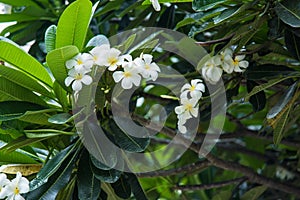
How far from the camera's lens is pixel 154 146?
1582mm

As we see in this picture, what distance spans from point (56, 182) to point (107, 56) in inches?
9.7

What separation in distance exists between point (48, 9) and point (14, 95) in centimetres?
50

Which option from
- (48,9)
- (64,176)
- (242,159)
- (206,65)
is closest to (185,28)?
(206,65)

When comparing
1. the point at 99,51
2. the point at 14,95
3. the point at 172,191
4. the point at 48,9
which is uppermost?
the point at 99,51

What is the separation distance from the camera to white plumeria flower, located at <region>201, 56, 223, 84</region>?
1.07 metres

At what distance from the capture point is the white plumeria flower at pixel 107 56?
0.93 m

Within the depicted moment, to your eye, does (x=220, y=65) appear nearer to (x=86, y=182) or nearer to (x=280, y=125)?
(x=280, y=125)

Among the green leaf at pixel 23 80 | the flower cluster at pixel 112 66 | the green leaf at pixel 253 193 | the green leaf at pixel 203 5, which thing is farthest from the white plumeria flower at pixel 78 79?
the green leaf at pixel 253 193

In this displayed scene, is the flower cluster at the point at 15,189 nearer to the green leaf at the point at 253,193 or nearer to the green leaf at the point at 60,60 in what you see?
the green leaf at the point at 60,60

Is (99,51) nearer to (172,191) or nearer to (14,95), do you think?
(14,95)

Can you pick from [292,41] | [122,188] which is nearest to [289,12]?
[292,41]

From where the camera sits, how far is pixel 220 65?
1.08 meters

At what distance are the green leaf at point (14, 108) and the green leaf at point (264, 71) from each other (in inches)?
15.8

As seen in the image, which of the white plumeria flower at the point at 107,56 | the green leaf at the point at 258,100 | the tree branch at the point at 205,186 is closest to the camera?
the white plumeria flower at the point at 107,56
